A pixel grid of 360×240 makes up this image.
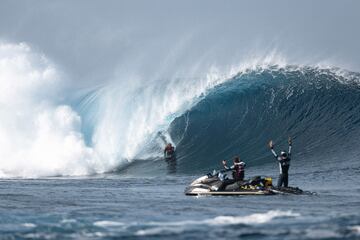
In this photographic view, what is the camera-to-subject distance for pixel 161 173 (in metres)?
35.3

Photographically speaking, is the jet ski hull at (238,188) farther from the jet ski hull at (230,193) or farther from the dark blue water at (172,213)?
the dark blue water at (172,213)

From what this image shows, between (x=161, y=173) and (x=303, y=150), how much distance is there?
637cm

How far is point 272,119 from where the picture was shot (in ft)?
133

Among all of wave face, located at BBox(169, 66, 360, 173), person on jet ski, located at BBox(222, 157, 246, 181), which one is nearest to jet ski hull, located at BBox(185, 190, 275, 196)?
person on jet ski, located at BBox(222, 157, 246, 181)

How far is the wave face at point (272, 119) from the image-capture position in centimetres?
3622

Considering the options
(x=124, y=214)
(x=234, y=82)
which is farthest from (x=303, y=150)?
(x=124, y=214)

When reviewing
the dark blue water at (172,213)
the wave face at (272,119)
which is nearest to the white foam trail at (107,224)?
the dark blue water at (172,213)

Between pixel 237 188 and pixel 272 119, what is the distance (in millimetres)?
15765

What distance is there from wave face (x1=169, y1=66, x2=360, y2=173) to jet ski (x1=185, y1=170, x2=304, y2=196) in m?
8.44

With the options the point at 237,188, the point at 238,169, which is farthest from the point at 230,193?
the point at 238,169

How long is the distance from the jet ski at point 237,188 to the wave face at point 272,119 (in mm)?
8442

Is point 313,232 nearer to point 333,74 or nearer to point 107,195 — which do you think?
point 107,195

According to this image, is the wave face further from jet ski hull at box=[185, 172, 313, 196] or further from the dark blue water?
jet ski hull at box=[185, 172, 313, 196]

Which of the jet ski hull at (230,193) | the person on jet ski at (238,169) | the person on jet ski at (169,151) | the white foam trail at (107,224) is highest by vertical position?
the person on jet ski at (169,151)
